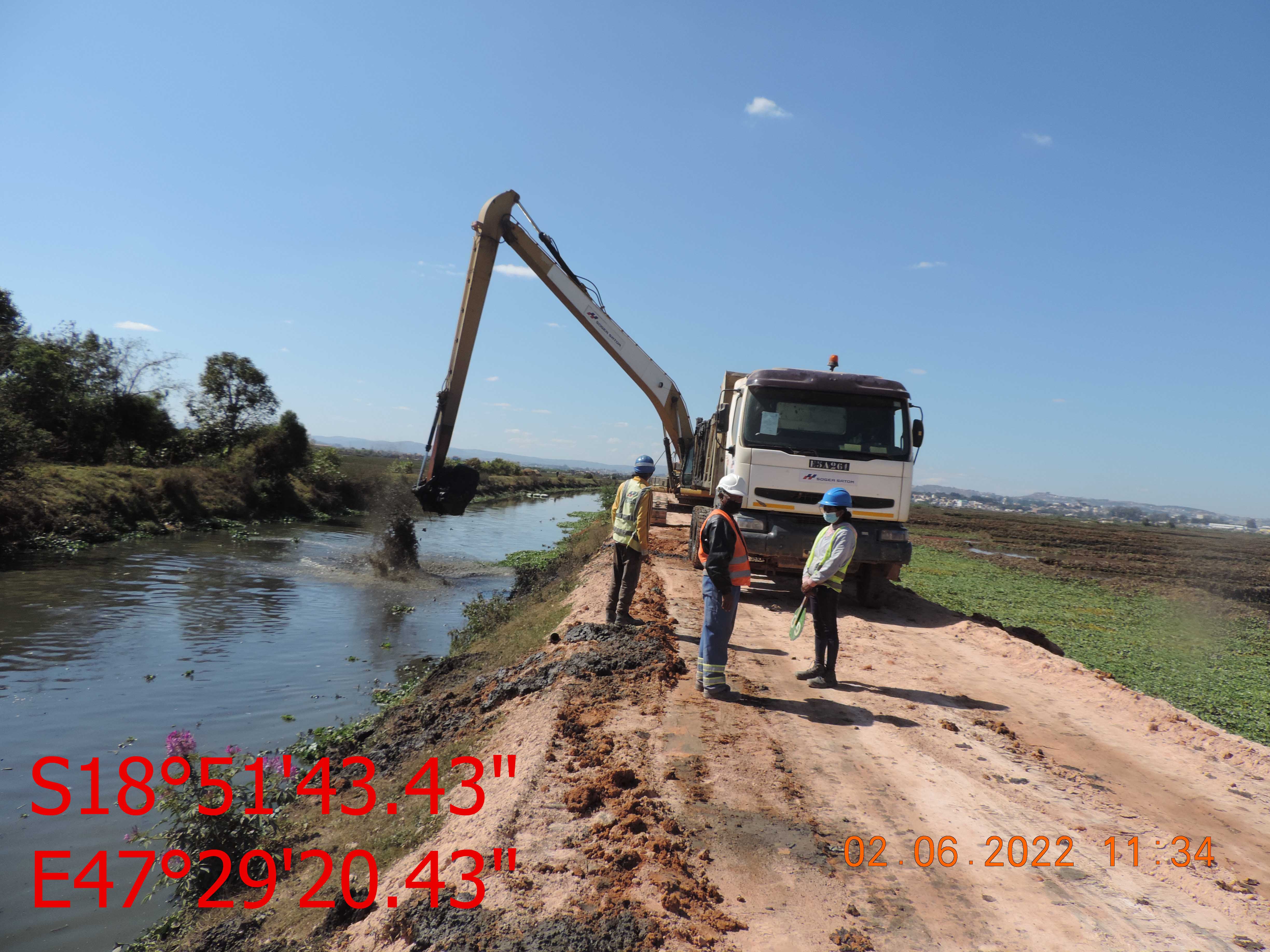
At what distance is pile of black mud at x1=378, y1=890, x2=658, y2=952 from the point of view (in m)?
3.12

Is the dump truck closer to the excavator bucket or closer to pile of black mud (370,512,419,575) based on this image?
the excavator bucket

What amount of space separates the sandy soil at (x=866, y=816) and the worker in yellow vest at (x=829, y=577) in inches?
11.7

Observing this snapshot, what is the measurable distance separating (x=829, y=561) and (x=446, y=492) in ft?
19.9

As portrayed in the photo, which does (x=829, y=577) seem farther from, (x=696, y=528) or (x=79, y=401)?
(x=79, y=401)

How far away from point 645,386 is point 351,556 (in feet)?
45.1

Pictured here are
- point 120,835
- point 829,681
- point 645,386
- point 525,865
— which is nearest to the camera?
point 525,865

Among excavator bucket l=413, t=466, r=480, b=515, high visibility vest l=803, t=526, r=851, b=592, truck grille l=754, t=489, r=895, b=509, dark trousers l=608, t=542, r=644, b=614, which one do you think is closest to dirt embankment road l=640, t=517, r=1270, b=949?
dark trousers l=608, t=542, r=644, b=614

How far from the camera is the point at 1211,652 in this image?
13227 mm

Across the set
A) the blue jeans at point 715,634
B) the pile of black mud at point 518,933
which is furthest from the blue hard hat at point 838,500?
the pile of black mud at point 518,933

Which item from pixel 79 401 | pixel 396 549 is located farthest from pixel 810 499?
pixel 79 401

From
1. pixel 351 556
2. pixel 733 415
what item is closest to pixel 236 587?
pixel 351 556

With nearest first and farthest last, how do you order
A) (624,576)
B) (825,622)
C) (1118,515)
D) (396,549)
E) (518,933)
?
(518,933) < (825,622) < (624,576) < (396,549) < (1118,515)

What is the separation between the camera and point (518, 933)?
3.25 m

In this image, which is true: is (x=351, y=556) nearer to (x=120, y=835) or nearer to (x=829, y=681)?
(x=120, y=835)
